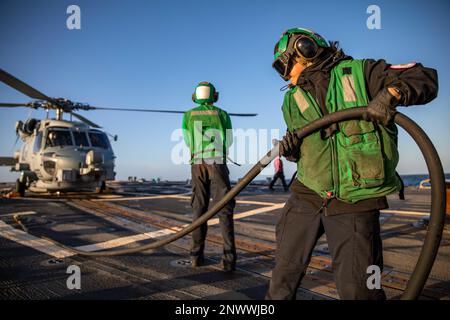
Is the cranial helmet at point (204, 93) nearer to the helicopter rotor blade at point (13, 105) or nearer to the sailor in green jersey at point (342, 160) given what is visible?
the sailor in green jersey at point (342, 160)

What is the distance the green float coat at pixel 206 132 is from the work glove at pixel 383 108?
2.10m

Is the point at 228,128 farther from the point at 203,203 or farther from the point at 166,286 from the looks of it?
the point at 166,286

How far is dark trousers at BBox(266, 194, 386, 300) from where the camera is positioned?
5.11 ft

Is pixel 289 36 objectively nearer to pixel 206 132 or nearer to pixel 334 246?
pixel 334 246

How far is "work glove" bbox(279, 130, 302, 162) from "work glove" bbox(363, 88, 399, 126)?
0.48 m

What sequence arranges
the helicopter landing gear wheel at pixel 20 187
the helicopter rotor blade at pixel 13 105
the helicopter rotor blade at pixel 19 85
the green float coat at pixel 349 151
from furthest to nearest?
the helicopter rotor blade at pixel 13 105 → the helicopter landing gear wheel at pixel 20 187 → the helicopter rotor blade at pixel 19 85 → the green float coat at pixel 349 151

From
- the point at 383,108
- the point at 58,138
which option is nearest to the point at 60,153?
the point at 58,138

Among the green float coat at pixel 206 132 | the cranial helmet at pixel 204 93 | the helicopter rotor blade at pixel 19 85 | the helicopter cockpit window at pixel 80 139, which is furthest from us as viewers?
the helicopter cockpit window at pixel 80 139

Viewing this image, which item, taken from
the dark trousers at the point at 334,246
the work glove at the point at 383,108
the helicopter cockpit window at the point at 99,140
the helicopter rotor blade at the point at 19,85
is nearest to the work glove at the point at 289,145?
the dark trousers at the point at 334,246

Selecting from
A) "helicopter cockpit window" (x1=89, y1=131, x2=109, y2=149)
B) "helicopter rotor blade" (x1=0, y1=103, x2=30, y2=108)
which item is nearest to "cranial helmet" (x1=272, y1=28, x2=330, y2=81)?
"helicopter cockpit window" (x1=89, y1=131, x2=109, y2=149)

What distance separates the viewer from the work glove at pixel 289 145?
1.87 meters

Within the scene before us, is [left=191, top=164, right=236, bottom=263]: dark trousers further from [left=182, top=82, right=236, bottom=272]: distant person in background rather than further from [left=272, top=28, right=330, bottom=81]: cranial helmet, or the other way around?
[left=272, top=28, right=330, bottom=81]: cranial helmet
